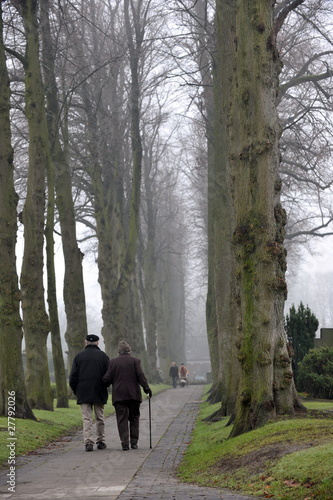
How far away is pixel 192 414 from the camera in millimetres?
22328

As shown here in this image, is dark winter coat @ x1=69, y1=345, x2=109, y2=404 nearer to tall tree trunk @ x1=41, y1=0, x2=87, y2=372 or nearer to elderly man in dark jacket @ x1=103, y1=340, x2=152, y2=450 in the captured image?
elderly man in dark jacket @ x1=103, y1=340, x2=152, y2=450

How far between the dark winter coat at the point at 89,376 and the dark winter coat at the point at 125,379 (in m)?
0.17

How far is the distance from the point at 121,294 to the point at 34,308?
435 inches

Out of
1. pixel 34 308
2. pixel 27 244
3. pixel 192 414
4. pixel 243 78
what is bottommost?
pixel 192 414

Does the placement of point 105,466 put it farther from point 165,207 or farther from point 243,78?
point 165,207

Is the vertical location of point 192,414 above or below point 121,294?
below

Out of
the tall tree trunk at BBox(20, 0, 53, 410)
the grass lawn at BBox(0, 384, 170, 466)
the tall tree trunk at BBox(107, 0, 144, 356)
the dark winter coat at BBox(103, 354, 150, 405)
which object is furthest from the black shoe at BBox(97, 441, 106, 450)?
the tall tree trunk at BBox(107, 0, 144, 356)

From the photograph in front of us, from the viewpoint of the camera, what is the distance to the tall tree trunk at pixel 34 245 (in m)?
19.8

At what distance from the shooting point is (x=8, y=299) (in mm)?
16734

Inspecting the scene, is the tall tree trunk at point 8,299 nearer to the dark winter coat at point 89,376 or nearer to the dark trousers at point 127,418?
the dark winter coat at point 89,376

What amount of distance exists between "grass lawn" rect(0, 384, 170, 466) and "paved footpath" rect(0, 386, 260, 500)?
24 cm

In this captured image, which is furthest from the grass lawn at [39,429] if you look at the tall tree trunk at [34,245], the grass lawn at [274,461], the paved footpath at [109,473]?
the grass lawn at [274,461]

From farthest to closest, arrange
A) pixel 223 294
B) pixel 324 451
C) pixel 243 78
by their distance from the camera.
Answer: pixel 223 294 → pixel 243 78 → pixel 324 451

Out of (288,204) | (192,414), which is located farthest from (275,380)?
(288,204)
